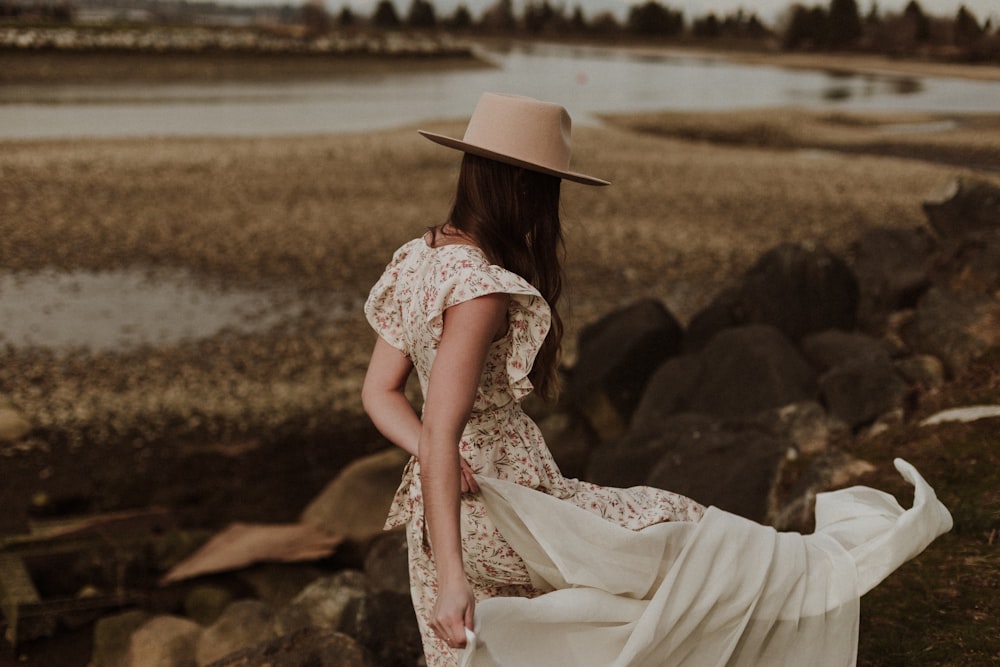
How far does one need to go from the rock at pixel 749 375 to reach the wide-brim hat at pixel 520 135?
445 cm

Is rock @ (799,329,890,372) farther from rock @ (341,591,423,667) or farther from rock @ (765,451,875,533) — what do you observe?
rock @ (341,591,423,667)

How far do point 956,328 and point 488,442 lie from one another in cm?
501

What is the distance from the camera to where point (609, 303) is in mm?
10570

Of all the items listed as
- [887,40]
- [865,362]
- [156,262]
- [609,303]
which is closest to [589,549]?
[865,362]

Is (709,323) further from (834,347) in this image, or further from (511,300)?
(511,300)

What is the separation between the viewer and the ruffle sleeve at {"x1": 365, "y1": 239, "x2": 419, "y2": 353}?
207cm

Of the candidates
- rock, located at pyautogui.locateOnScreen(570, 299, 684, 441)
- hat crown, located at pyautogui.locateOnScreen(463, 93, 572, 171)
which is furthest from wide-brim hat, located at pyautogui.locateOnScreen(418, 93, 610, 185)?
rock, located at pyautogui.locateOnScreen(570, 299, 684, 441)

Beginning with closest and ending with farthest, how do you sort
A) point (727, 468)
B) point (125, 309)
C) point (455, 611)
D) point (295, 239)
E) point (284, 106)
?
point (455, 611)
point (727, 468)
point (125, 309)
point (295, 239)
point (284, 106)

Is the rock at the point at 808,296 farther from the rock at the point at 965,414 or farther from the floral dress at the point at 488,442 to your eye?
the floral dress at the point at 488,442

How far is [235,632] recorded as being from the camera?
455 centimetres

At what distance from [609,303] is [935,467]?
6.90 m

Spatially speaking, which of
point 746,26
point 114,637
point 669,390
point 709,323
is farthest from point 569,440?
point 746,26

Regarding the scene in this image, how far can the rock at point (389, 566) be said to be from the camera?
467 centimetres

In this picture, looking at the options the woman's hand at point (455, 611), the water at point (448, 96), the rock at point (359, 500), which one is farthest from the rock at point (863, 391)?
the water at point (448, 96)
